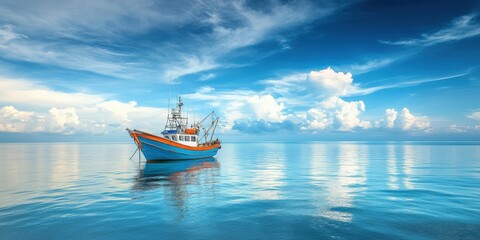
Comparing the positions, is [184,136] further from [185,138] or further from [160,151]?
[160,151]

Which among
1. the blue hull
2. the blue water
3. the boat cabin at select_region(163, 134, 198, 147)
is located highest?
the boat cabin at select_region(163, 134, 198, 147)

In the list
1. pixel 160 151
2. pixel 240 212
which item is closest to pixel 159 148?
pixel 160 151

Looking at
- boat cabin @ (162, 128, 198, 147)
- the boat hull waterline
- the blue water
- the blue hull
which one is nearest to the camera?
the blue water

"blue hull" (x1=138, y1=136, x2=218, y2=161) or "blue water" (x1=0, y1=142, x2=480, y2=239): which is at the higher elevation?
"blue hull" (x1=138, y1=136, x2=218, y2=161)

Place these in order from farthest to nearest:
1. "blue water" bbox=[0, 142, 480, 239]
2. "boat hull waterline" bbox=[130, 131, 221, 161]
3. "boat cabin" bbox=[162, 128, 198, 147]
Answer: "boat cabin" bbox=[162, 128, 198, 147] < "boat hull waterline" bbox=[130, 131, 221, 161] < "blue water" bbox=[0, 142, 480, 239]

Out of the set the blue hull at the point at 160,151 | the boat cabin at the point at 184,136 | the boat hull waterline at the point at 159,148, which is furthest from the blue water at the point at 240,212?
the boat cabin at the point at 184,136

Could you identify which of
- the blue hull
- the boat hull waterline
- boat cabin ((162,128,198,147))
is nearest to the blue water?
the boat hull waterline

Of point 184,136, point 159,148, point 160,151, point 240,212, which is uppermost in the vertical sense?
point 184,136

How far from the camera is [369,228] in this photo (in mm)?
12906

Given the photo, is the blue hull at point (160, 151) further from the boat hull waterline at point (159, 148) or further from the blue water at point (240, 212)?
the blue water at point (240, 212)

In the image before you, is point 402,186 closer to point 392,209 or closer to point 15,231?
point 392,209

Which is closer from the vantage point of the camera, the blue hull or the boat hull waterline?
the boat hull waterline

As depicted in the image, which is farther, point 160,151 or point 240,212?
point 160,151

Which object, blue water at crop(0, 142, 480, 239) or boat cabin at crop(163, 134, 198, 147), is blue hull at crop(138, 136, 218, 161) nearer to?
boat cabin at crop(163, 134, 198, 147)
